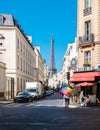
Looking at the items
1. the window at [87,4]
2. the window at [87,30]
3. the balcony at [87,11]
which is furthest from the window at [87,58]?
the window at [87,4]

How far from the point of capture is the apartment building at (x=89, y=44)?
145ft

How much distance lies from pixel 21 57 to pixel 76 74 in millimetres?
29069

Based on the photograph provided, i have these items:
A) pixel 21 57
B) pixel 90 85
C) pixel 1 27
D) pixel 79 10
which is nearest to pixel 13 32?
pixel 1 27

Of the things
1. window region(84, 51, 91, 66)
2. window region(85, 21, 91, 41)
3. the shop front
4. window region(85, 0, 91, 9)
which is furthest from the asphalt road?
window region(85, 0, 91, 9)

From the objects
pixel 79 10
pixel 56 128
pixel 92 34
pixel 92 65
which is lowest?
pixel 56 128

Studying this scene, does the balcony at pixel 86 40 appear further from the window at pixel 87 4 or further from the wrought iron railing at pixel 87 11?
the window at pixel 87 4

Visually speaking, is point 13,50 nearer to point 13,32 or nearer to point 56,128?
point 13,32

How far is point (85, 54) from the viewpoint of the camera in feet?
154

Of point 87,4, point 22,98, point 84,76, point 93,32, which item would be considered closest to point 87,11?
point 87,4

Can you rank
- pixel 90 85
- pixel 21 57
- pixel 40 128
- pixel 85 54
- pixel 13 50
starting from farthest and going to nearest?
pixel 21 57, pixel 13 50, pixel 85 54, pixel 90 85, pixel 40 128

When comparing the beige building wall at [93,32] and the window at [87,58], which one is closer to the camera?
the beige building wall at [93,32]

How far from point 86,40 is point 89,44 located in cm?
96

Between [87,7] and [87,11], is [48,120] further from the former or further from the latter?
[87,7]

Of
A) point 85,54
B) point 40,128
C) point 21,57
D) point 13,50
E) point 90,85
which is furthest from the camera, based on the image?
point 21,57
